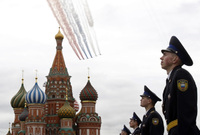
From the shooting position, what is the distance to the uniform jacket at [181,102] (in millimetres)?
5480

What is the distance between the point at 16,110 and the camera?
57031 millimetres

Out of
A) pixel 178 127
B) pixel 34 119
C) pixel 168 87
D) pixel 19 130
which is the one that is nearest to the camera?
pixel 178 127

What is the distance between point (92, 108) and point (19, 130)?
1193 cm

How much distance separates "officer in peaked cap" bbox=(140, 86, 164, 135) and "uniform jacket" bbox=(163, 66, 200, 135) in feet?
8.29

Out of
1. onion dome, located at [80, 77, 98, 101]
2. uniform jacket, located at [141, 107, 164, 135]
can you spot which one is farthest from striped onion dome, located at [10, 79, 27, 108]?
uniform jacket, located at [141, 107, 164, 135]

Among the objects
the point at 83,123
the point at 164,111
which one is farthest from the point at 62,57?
the point at 164,111

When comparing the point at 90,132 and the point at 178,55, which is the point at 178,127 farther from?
the point at 90,132

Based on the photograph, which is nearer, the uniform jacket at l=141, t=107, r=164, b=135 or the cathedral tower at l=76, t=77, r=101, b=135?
the uniform jacket at l=141, t=107, r=164, b=135

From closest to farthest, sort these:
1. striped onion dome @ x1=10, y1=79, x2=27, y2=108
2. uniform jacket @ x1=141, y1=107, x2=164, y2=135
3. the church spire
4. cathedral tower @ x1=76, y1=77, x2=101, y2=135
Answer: uniform jacket @ x1=141, y1=107, x2=164, y2=135, cathedral tower @ x1=76, y1=77, x2=101, y2=135, the church spire, striped onion dome @ x1=10, y1=79, x2=27, y2=108

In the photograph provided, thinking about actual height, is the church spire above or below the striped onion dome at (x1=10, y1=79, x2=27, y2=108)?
above

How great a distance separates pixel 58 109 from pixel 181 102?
44674mm

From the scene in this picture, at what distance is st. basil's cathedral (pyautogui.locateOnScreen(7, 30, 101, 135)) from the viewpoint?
47.0 meters

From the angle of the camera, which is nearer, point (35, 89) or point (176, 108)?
point (176, 108)

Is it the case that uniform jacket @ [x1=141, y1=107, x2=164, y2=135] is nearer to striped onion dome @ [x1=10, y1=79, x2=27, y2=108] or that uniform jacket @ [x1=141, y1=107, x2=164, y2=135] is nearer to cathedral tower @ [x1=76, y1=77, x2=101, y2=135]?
cathedral tower @ [x1=76, y1=77, x2=101, y2=135]
